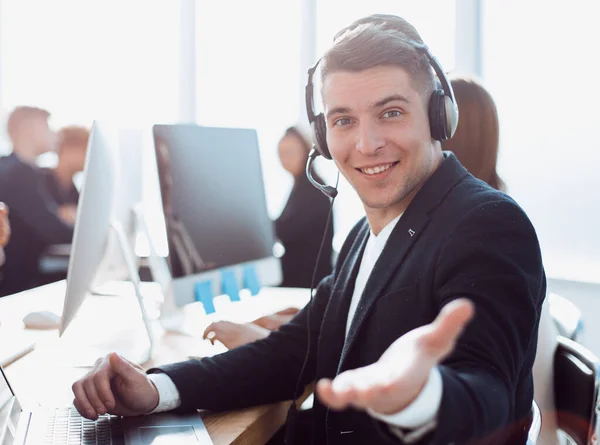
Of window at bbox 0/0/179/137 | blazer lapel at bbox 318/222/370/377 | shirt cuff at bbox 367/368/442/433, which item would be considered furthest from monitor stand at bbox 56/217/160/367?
window at bbox 0/0/179/137

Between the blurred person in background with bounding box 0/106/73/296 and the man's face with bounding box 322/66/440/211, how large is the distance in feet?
6.77

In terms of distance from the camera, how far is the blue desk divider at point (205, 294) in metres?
1.47

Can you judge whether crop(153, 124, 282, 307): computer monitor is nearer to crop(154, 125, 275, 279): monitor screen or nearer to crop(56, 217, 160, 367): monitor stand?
crop(154, 125, 275, 279): monitor screen

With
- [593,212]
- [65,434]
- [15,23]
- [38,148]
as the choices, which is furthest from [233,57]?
[65,434]

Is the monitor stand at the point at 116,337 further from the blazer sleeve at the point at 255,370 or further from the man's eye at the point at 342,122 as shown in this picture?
the man's eye at the point at 342,122

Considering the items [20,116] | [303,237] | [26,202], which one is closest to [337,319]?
[303,237]

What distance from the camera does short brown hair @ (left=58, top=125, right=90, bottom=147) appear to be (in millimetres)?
3127

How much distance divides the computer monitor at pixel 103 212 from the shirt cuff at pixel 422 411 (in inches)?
26.6

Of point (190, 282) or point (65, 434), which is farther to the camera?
point (190, 282)

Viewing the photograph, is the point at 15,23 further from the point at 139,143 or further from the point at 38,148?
the point at 139,143

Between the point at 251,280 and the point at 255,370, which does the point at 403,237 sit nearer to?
the point at 255,370

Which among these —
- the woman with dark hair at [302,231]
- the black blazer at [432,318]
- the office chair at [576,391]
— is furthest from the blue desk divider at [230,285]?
the woman with dark hair at [302,231]

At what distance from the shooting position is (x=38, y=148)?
3178 mm

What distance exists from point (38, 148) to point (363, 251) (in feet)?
8.42
